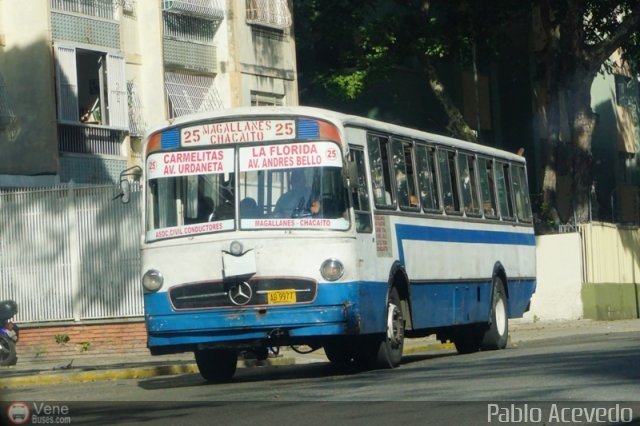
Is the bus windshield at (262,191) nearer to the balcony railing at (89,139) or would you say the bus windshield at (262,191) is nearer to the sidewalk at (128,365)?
the sidewalk at (128,365)

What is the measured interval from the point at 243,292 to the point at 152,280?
1185 millimetres

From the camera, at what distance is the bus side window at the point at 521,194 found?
24.1 meters

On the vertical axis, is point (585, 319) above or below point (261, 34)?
below

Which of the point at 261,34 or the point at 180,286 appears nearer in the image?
the point at 180,286

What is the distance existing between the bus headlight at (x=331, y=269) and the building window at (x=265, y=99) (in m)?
18.8

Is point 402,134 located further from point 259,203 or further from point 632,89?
point 632,89

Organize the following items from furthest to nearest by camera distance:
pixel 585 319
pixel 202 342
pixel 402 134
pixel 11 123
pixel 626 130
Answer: pixel 626 130
pixel 585 319
pixel 11 123
pixel 402 134
pixel 202 342

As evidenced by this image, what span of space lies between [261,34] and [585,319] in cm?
1003

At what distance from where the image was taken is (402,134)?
19.1 meters

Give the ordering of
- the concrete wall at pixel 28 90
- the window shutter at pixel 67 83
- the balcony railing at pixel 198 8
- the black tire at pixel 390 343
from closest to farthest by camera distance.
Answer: the black tire at pixel 390 343 → the concrete wall at pixel 28 90 → the window shutter at pixel 67 83 → the balcony railing at pixel 198 8

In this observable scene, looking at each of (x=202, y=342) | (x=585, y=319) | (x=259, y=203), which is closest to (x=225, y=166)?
(x=259, y=203)

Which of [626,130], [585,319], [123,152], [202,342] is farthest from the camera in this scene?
[626,130]

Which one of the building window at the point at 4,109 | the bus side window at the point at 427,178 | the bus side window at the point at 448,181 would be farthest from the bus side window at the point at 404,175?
the building window at the point at 4,109

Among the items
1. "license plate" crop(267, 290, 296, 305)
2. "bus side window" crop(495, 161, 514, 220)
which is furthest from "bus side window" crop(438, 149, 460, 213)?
"license plate" crop(267, 290, 296, 305)
